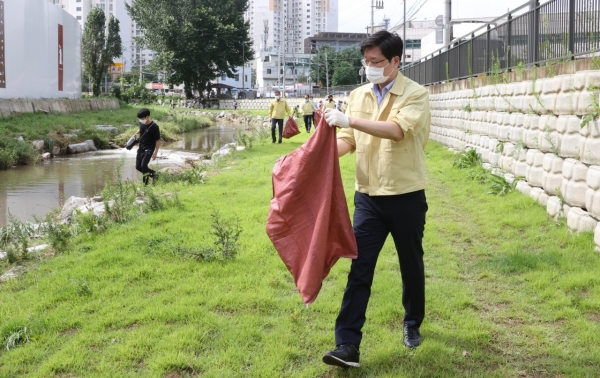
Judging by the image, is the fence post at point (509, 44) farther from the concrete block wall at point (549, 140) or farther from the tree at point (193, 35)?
the tree at point (193, 35)

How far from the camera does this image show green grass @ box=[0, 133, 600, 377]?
4027mm

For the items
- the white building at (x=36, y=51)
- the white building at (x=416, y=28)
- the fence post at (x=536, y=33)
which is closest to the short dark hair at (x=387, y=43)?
the fence post at (x=536, y=33)

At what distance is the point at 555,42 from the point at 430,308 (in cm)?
570

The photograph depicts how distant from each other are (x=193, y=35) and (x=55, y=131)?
3833cm

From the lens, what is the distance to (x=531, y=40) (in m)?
10.1

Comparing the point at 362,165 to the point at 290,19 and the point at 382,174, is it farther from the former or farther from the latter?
the point at 290,19

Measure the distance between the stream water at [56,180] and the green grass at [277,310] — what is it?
165 inches

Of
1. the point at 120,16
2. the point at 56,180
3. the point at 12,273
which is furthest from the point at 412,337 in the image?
the point at 120,16

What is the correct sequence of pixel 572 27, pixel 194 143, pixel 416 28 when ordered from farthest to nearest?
pixel 416 28, pixel 194 143, pixel 572 27

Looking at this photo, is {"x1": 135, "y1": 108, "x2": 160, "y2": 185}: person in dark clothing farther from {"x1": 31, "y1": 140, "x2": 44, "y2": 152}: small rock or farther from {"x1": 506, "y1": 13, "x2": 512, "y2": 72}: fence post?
{"x1": 31, "y1": 140, "x2": 44, "y2": 152}: small rock

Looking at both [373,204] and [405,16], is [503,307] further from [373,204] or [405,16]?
[405,16]

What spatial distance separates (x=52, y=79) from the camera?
30766 millimetres

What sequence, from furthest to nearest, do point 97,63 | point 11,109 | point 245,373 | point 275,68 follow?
point 275,68
point 97,63
point 11,109
point 245,373

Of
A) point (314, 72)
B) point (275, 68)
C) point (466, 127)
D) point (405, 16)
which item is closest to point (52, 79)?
point (405, 16)
